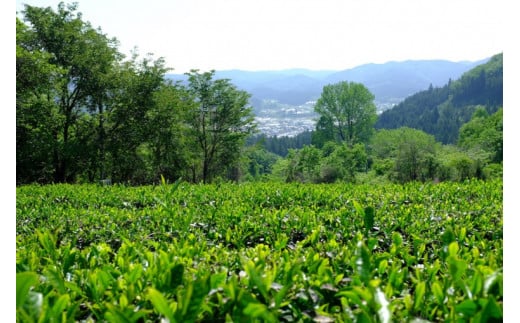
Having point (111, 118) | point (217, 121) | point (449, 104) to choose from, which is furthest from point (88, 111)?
point (449, 104)

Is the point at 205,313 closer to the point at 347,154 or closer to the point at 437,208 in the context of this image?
the point at 437,208

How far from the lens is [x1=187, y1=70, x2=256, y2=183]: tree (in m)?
33.9

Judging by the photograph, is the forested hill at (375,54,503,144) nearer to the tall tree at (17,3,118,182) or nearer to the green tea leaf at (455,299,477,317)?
the tall tree at (17,3,118,182)

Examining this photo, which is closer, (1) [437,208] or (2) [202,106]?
(1) [437,208]

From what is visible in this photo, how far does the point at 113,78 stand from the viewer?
2053cm

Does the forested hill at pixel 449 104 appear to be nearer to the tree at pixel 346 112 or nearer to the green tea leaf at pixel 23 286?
the tree at pixel 346 112

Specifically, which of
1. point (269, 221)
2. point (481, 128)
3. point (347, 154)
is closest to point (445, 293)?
point (269, 221)

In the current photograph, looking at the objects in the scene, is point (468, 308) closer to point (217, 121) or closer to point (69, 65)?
point (69, 65)

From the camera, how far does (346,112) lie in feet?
226

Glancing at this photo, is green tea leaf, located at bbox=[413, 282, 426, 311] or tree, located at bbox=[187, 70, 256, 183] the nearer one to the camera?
green tea leaf, located at bbox=[413, 282, 426, 311]

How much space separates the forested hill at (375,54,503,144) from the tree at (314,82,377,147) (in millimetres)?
53078

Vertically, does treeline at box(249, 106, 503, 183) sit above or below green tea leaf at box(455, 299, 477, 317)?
below

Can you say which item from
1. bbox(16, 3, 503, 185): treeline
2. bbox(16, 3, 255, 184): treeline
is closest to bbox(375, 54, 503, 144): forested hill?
bbox(16, 3, 503, 185): treeline

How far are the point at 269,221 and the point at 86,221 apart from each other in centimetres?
184
